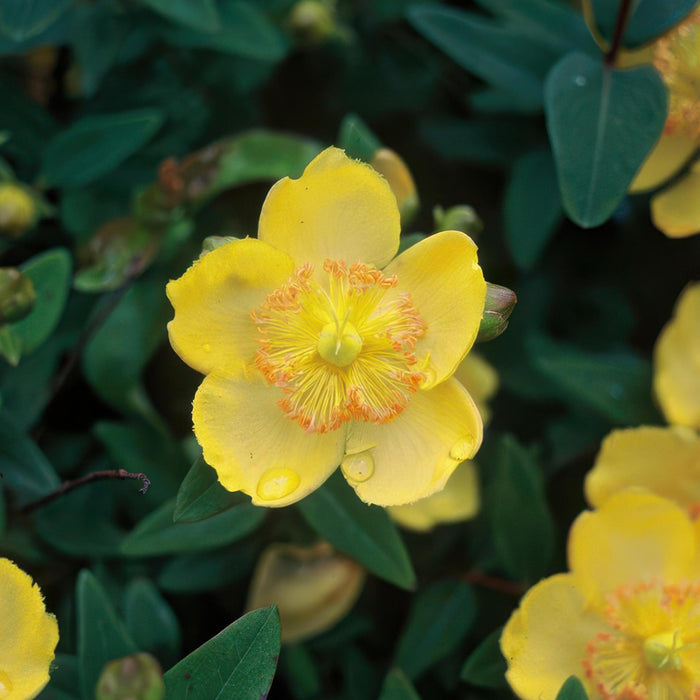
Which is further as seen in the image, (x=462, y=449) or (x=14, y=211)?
(x=14, y=211)

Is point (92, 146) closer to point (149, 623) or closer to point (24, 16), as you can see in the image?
point (24, 16)

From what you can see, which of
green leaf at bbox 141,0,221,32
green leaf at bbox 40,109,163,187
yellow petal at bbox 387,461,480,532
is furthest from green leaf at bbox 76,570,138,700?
green leaf at bbox 141,0,221,32

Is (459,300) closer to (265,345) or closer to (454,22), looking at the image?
(265,345)

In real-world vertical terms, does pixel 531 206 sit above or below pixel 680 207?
below

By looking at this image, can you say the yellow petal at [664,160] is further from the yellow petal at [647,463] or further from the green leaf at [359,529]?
the green leaf at [359,529]

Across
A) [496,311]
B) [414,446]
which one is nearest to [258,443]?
[414,446]

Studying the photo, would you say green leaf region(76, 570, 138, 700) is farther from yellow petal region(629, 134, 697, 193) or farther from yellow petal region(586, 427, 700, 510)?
yellow petal region(629, 134, 697, 193)
